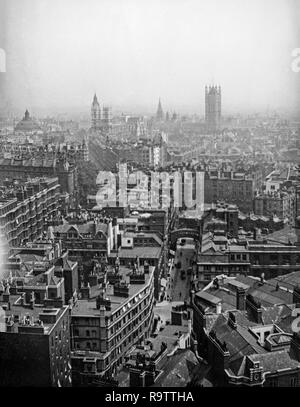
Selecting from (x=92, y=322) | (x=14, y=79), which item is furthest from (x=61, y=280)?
(x=14, y=79)

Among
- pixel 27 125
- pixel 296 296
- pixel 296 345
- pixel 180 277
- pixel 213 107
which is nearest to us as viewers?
pixel 296 345

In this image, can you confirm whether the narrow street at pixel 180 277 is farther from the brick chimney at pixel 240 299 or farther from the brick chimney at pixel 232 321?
the brick chimney at pixel 232 321

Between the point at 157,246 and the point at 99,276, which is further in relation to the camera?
the point at 157,246

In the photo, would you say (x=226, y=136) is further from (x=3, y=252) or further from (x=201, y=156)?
(x=3, y=252)

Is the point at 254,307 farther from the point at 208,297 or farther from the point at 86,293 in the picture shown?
the point at 86,293

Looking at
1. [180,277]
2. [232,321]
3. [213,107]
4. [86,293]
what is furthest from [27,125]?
[232,321]

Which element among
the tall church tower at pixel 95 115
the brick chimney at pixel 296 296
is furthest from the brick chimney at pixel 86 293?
the tall church tower at pixel 95 115
